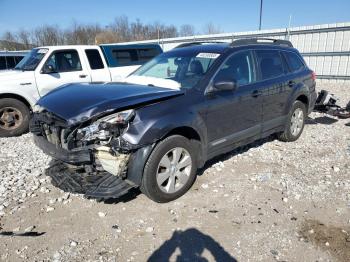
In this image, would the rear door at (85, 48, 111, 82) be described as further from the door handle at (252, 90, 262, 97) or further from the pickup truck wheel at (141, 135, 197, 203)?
the pickup truck wheel at (141, 135, 197, 203)

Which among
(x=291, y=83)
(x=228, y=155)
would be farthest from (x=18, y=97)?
(x=291, y=83)

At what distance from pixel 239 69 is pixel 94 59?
A: 4.79m

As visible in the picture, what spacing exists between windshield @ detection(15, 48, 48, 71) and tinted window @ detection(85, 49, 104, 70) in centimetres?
105

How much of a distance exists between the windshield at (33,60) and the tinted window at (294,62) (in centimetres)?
547

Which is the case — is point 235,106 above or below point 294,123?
above

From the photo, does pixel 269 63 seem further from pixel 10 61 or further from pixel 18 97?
pixel 10 61

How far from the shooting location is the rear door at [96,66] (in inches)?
308

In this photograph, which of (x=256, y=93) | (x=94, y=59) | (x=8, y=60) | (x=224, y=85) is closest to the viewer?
(x=224, y=85)

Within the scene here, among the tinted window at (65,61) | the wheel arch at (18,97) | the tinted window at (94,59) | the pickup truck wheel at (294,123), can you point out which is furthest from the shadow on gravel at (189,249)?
the tinted window at (94,59)

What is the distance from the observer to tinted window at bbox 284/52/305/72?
18.1 feet

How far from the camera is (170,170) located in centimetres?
359

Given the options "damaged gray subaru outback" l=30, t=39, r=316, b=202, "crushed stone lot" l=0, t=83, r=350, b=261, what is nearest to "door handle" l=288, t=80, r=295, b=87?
"damaged gray subaru outback" l=30, t=39, r=316, b=202

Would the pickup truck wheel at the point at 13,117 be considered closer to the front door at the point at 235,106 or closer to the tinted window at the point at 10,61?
the front door at the point at 235,106

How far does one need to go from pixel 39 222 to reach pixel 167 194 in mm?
1450
